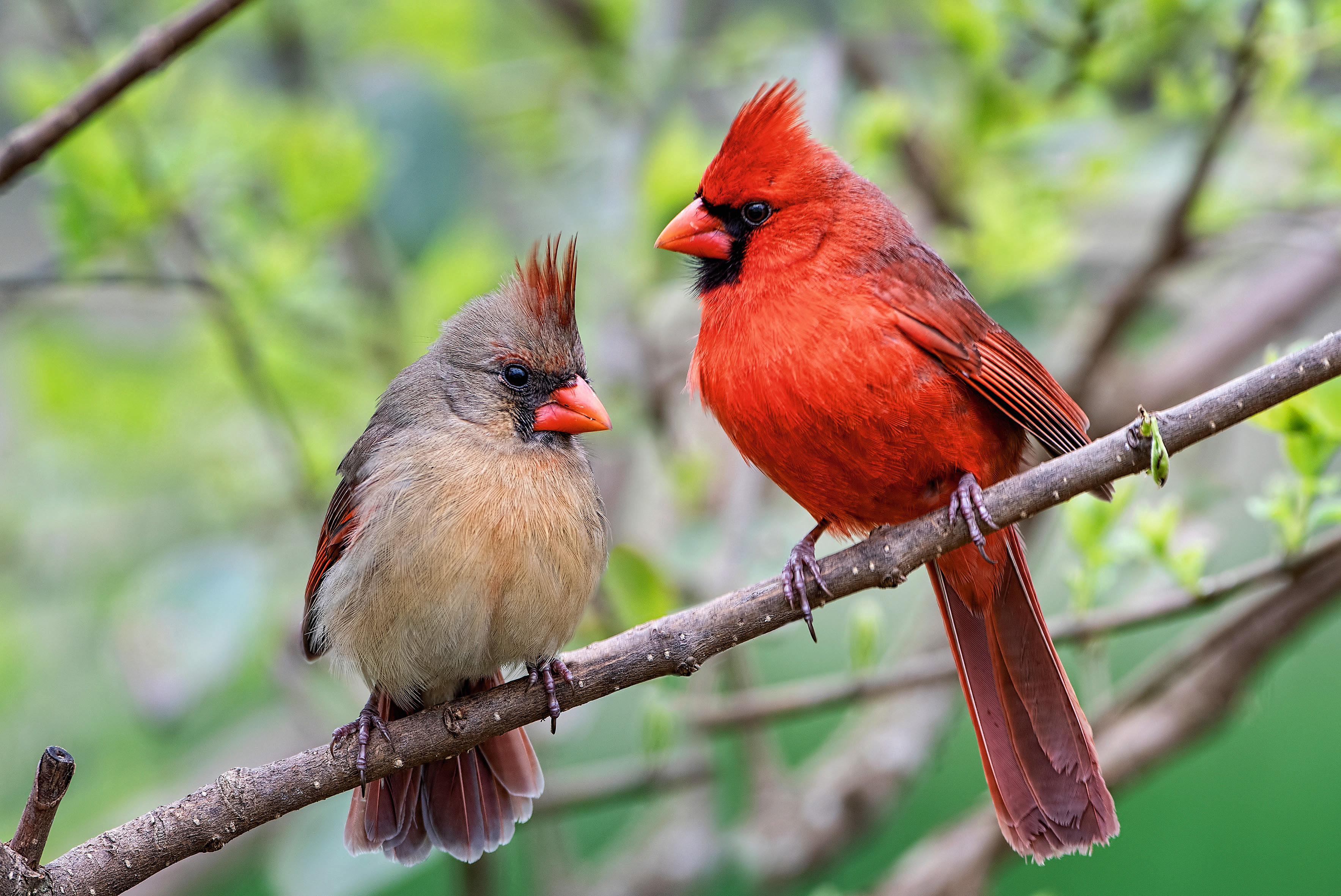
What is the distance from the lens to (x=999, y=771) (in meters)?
2.32

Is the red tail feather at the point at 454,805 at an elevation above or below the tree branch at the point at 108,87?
below

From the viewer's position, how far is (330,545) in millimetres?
2432

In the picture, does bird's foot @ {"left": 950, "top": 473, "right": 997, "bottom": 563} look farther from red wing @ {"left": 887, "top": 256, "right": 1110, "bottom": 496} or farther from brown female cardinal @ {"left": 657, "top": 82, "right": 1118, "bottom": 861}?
red wing @ {"left": 887, "top": 256, "right": 1110, "bottom": 496}

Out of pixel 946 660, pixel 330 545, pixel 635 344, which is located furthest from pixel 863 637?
pixel 635 344

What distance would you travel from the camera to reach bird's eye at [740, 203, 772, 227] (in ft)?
8.29

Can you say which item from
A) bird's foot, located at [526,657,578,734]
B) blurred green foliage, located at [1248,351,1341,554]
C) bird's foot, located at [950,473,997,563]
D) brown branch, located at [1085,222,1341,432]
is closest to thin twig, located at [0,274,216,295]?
bird's foot, located at [526,657,578,734]

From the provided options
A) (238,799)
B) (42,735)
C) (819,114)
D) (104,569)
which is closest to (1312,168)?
(819,114)

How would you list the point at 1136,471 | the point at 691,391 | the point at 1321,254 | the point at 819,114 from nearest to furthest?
the point at 1136,471 → the point at 691,391 → the point at 1321,254 → the point at 819,114

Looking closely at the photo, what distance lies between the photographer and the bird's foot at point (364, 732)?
1985mm

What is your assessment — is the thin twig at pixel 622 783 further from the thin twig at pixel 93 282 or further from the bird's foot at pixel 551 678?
the thin twig at pixel 93 282

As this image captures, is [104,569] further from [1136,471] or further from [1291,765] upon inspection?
[1291,765]

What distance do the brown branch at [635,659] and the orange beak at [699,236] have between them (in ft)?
2.29

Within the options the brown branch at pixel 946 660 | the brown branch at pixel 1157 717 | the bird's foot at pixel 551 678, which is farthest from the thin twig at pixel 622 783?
the bird's foot at pixel 551 678

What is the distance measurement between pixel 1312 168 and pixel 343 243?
2.75 m
